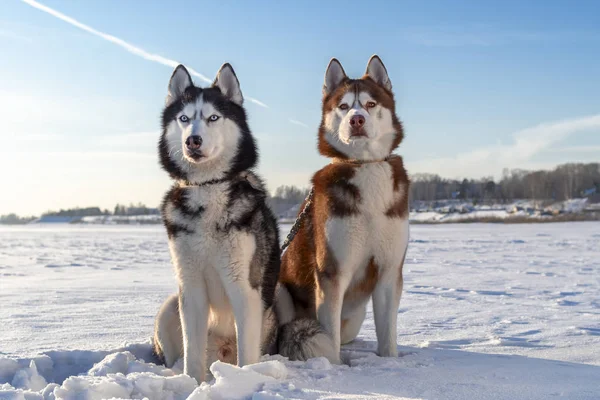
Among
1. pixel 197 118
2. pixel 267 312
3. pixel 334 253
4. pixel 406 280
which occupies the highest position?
pixel 197 118

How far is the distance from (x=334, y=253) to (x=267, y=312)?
0.68m

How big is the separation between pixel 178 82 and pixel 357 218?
5.56ft

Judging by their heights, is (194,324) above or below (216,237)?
below

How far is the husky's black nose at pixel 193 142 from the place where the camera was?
3.36 meters

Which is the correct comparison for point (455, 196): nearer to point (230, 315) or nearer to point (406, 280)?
point (406, 280)

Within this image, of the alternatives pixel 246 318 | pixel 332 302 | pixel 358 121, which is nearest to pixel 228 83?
pixel 358 121

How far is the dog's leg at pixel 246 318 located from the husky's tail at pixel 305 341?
1.51 feet

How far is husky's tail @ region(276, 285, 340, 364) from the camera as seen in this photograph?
3.78 metres

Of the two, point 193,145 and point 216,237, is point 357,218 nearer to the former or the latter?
point 216,237

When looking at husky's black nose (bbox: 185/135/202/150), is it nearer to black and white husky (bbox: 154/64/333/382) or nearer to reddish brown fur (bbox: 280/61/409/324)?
black and white husky (bbox: 154/64/333/382)

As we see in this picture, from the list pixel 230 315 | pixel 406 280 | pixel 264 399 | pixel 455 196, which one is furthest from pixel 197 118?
pixel 455 196

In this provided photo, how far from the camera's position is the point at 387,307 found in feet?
13.5

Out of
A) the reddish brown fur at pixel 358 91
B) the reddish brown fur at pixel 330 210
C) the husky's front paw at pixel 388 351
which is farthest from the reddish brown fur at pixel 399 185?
the husky's front paw at pixel 388 351

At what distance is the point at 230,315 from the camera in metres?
3.59
